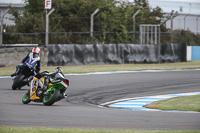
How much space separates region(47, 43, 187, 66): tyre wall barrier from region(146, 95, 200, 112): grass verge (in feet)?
49.8

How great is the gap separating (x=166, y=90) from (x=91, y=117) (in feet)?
26.2

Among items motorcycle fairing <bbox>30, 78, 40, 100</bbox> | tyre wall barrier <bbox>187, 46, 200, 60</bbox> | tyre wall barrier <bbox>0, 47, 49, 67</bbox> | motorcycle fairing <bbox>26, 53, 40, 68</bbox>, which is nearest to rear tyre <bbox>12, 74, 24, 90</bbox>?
motorcycle fairing <bbox>26, 53, 40, 68</bbox>

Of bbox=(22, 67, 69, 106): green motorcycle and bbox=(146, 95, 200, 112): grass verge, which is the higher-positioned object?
bbox=(22, 67, 69, 106): green motorcycle

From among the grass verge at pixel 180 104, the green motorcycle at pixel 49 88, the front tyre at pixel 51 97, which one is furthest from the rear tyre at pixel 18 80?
the grass verge at pixel 180 104

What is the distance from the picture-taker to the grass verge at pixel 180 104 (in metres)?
11.3

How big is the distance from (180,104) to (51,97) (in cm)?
361

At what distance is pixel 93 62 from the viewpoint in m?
29.3

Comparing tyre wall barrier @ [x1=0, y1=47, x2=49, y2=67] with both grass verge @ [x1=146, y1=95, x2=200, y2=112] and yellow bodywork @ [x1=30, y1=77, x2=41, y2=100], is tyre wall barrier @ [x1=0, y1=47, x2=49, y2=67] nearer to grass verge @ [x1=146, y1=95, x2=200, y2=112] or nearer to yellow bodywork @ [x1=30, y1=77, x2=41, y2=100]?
grass verge @ [x1=146, y1=95, x2=200, y2=112]

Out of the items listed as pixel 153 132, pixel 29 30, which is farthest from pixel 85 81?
pixel 29 30

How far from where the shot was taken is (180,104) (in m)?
12.1

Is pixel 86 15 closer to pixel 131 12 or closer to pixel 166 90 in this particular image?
pixel 131 12

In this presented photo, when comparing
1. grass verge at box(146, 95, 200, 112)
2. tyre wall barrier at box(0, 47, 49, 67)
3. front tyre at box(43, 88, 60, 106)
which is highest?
tyre wall barrier at box(0, 47, 49, 67)

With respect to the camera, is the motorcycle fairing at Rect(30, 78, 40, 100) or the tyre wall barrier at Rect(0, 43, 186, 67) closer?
the motorcycle fairing at Rect(30, 78, 40, 100)

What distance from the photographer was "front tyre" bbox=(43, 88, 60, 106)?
1067 cm
